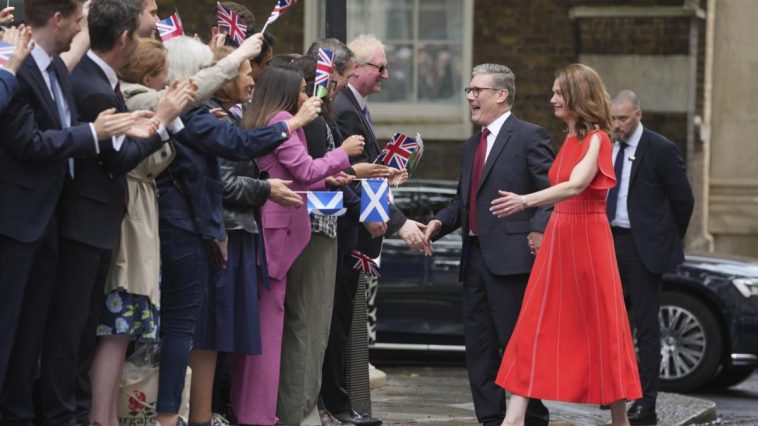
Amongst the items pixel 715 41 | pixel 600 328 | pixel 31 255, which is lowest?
pixel 600 328

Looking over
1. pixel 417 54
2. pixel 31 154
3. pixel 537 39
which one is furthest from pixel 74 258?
pixel 417 54

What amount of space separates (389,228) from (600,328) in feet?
4.16

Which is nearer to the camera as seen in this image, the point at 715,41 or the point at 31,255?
the point at 31,255

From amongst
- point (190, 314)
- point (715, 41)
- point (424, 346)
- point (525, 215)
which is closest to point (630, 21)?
point (715, 41)

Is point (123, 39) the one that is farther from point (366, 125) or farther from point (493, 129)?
point (493, 129)

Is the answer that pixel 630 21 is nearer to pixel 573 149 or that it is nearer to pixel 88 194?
pixel 573 149

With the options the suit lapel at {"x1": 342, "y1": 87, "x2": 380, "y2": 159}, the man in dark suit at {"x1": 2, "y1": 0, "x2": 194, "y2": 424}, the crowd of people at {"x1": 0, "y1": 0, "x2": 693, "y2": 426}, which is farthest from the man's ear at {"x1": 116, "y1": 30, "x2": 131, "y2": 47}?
the suit lapel at {"x1": 342, "y1": 87, "x2": 380, "y2": 159}

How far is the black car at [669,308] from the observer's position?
1235 centimetres

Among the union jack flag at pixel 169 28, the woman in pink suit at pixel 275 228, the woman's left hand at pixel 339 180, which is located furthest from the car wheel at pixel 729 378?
the union jack flag at pixel 169 28

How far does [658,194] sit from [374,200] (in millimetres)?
3083

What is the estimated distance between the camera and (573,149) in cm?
845

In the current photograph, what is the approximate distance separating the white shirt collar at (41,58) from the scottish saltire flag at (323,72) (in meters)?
1.81

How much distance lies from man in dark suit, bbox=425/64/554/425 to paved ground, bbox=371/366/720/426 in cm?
75

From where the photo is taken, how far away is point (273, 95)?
7801 mm
